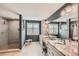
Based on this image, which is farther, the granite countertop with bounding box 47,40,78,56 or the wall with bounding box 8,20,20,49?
the wall with bounding box 8,20,20,49

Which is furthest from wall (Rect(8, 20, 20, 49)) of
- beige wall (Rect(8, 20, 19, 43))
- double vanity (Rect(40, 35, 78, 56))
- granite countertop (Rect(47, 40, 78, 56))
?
granite countertop (Rect(47, 40, 78, 56))

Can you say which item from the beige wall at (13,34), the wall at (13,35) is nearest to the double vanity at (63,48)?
the wall at (13,35)

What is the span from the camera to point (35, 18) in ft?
15.5

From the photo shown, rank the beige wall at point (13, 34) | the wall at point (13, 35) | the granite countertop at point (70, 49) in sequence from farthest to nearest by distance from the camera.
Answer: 1. the beige wall at point (13, 34)
2. the wall at point (13, 35)
3. the granite countertop at point (70, 49)

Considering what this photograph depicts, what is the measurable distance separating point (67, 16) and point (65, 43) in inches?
30.3

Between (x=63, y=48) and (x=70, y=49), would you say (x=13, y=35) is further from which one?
(x=70, y=49)

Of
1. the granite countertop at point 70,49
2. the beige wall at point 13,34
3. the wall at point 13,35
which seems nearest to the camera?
the granite countertop at point 70,49

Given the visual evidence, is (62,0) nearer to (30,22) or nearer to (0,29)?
(30,22)

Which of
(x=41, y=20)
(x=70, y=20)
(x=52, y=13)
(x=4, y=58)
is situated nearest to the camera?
(x=4, y=58)

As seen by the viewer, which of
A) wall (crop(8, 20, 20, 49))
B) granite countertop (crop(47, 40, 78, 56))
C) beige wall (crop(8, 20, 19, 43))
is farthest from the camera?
beige wall (crop(8, 20, 19, 43))

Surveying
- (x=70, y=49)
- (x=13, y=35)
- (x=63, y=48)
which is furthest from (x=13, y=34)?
(x=70, y=49)

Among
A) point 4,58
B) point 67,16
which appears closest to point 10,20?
point 67,16

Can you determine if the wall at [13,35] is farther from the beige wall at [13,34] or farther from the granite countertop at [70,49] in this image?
the granite countertop at [70,49]

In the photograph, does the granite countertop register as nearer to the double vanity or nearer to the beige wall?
the double vanity
